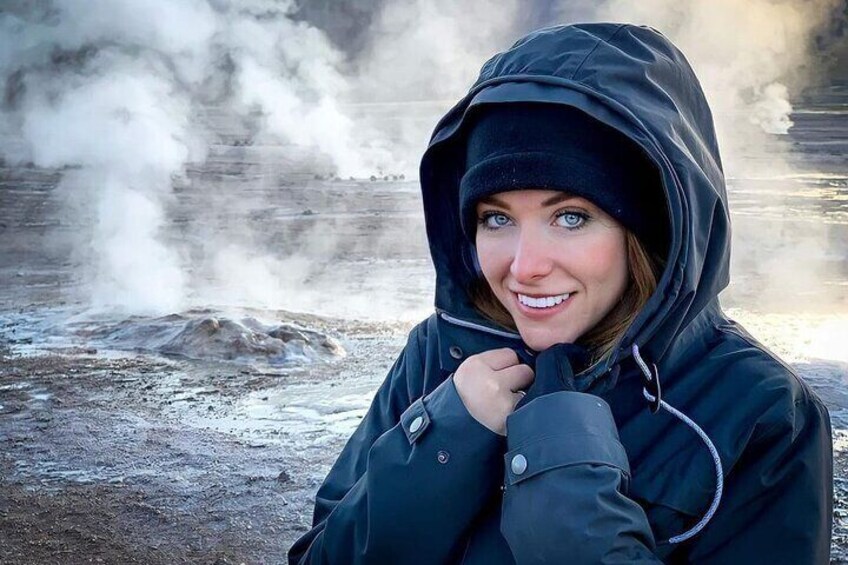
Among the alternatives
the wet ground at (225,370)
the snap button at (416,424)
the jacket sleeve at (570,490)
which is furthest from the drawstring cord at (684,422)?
the wet ground at (225,370)

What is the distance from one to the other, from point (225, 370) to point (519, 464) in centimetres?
564

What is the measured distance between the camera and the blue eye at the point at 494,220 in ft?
6.61

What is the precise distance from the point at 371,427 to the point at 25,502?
10.4 ft

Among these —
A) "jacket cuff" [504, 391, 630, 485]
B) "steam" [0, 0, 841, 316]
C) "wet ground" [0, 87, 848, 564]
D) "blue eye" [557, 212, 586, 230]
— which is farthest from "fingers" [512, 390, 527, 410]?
"steam" [0, 0, 841, 316]

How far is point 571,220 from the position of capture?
1.92m

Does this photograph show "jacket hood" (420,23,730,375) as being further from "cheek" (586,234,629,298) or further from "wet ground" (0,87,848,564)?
"wet ground" (0,87,848,564)

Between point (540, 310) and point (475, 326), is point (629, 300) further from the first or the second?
point (475, 326)

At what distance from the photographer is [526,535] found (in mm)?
1640

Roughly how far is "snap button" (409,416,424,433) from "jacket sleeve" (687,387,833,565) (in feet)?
1.87

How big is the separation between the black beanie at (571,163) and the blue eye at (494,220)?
0.25ft

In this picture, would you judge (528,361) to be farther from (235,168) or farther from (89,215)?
(235,168)

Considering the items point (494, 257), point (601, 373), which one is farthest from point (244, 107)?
point (601, 373)

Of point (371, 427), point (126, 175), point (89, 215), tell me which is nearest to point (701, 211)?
point (371, 427)

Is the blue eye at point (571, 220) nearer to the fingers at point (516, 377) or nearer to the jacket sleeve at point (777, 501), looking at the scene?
the fingers at point (516, 377)
